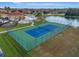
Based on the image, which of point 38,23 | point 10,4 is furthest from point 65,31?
point 10,4

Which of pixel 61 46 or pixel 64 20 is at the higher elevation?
pixel 64 20

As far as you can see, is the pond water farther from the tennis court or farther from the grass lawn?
the grass lawn

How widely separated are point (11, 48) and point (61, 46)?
413mm

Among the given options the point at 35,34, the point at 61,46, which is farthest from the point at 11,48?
the point at 61,46

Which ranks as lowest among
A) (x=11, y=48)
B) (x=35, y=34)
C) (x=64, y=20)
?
(x=11, y=48)

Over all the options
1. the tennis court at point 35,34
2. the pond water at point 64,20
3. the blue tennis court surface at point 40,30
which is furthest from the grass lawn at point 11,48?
the pond water at point 64,20

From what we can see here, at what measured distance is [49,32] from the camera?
1.46m

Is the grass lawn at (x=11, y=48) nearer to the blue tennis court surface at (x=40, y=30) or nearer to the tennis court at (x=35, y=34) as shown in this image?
the tennis court at (x=35, y=34)

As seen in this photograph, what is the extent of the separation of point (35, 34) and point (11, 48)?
0.75 ft

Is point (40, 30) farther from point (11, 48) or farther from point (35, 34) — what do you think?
point (11, 48)

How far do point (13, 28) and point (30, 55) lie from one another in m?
0.27

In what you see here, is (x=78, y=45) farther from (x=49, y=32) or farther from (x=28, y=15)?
(x=28, y=15)

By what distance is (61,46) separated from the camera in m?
1.43

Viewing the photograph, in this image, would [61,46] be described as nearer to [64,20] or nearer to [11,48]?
[64,20]
